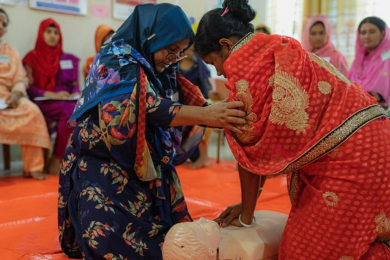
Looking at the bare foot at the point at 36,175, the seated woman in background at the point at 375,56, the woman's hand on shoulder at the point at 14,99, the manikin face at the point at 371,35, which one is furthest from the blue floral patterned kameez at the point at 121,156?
the manikin face at the point at 371,35

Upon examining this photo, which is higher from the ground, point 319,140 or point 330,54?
point 330,54

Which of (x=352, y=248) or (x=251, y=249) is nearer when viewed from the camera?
(x=352, y=248)

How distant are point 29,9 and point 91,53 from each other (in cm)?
79

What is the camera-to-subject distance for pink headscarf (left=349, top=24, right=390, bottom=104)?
416 cm

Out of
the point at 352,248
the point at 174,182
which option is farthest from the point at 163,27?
the point at 352,248

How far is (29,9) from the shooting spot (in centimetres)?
414

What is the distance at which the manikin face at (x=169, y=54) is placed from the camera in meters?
1.73

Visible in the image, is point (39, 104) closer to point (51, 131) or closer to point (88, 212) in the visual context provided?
point (51, 131)

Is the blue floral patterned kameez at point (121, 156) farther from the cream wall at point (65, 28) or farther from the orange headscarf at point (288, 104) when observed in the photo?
the cream wall at point (65, 28)

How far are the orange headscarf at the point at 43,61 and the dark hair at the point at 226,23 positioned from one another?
301 cm

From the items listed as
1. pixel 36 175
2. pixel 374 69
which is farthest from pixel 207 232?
pixel 374 69

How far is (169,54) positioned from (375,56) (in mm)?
3317

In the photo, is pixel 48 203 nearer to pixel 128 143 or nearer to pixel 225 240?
pixel 128 143

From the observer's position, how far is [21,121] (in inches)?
138
